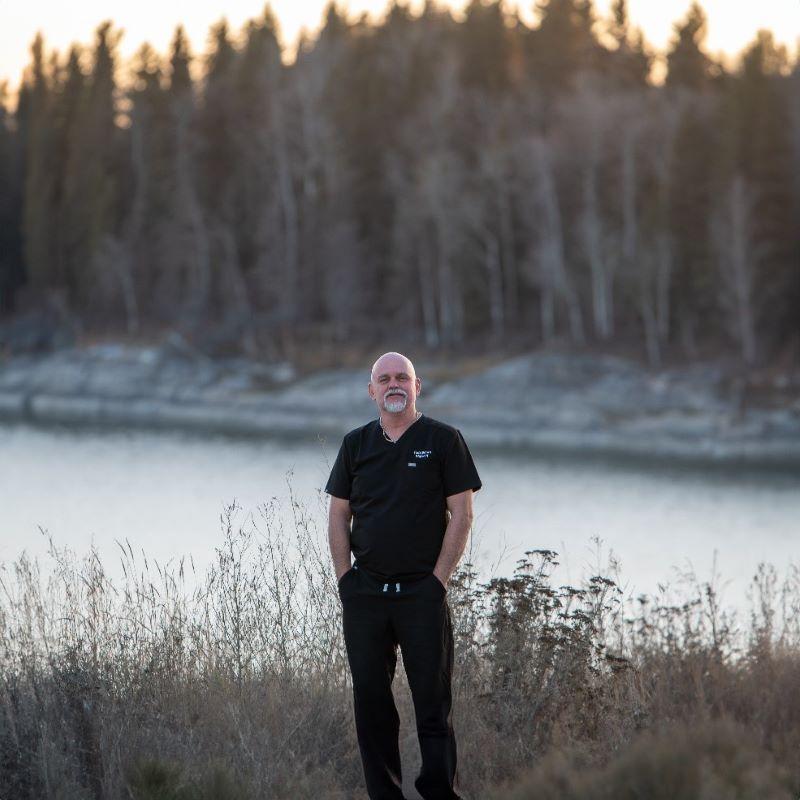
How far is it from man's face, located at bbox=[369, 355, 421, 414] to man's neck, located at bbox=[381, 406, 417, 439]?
0.02 m

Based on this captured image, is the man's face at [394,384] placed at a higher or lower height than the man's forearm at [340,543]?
higher

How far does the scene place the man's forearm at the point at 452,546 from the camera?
179 inches

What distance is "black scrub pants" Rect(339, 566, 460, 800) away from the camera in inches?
179

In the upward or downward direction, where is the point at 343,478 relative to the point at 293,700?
upward

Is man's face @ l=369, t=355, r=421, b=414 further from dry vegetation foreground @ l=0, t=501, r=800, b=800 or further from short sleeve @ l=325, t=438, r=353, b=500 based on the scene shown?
dry vegetation foreground @ l=0, t=501, r=800, b=800

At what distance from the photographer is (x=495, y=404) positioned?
3750cm

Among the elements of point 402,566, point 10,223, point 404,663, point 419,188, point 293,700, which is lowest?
point 293,700

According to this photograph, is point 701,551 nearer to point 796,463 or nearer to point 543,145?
point 796,463

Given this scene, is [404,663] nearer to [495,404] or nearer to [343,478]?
[343,478]

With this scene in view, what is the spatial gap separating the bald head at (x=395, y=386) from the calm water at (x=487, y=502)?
7.33m

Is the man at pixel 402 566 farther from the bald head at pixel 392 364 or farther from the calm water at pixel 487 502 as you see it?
the calm water at pixel 487 502

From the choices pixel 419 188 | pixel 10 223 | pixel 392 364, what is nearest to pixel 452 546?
pixel 392 364

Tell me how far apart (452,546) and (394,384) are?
0.67 m

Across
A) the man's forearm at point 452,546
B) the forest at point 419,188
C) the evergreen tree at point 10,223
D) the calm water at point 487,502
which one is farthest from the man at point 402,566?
the evergreen tree at point 10,223
